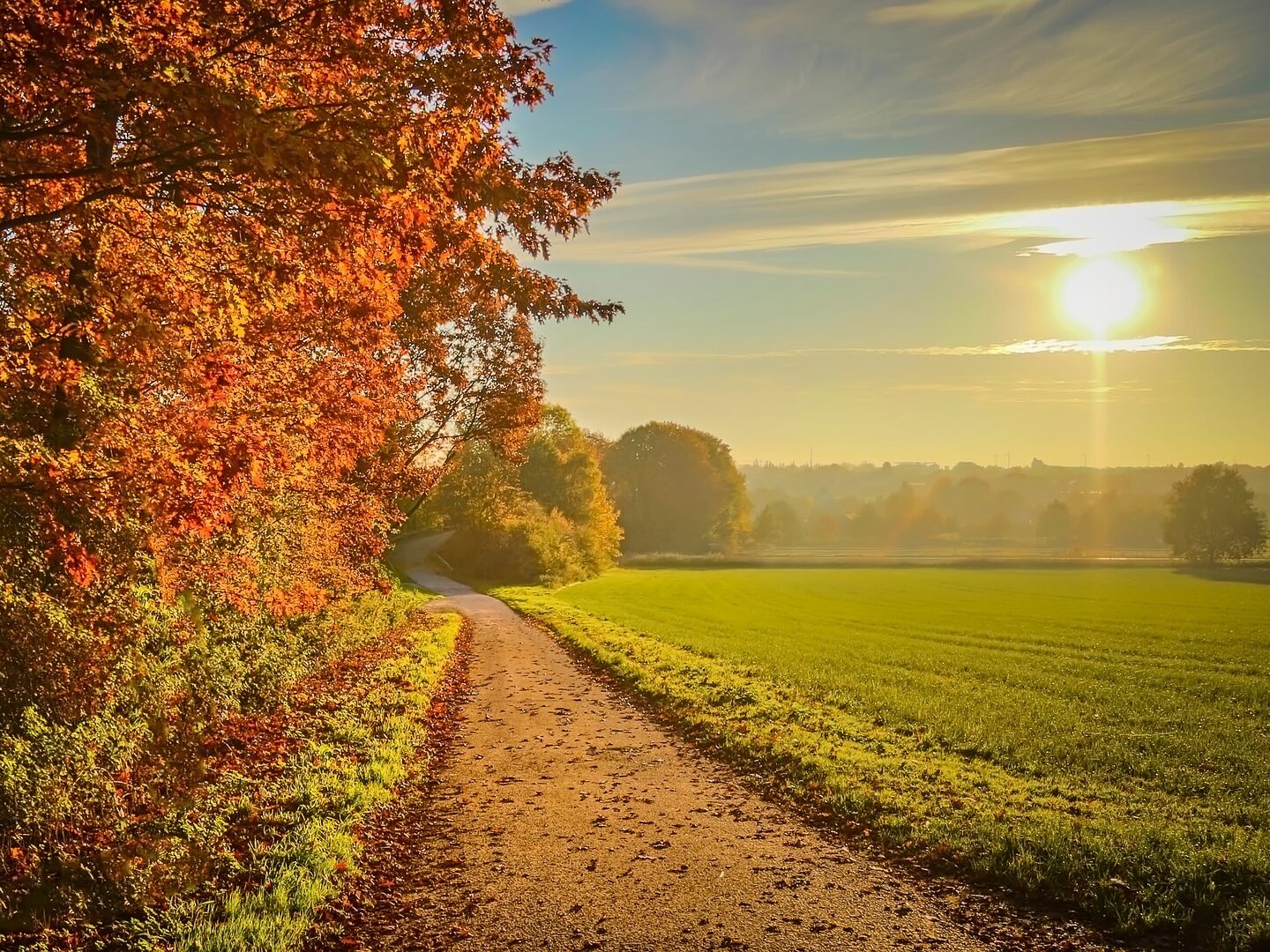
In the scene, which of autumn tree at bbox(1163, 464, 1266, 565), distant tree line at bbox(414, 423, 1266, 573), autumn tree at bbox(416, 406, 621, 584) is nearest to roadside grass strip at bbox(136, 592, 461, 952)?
distant tree line at bbox(414, 423, 1266, 573)

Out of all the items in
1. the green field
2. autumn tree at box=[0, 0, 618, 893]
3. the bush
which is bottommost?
the green field

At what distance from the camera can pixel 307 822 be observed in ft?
27.9

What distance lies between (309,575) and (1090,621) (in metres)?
37.8

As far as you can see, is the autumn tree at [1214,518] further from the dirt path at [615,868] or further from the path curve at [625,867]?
the dirt path at [615,868]

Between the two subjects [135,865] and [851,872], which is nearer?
[135,865]

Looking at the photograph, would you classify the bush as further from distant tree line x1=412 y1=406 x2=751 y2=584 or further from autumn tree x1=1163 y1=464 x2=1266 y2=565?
autumn tree x1=1163 y1=464 x2=1266 y2=565

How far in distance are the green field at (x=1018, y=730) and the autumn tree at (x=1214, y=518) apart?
6502 centimetres

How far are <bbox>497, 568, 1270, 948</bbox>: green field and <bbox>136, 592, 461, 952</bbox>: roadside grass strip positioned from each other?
4994 millimetres

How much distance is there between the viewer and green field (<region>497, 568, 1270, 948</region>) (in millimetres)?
7824

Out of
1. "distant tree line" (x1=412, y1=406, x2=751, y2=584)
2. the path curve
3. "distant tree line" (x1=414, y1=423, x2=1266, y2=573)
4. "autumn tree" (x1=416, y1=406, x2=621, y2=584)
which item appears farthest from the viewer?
"distant tree line" (x1=414, y1=423, x2=1266, y2=573)

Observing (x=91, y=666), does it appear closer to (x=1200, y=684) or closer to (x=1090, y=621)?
(x=1200, y=684)

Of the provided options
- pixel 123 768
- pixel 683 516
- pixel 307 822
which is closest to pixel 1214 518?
pixel 683 516

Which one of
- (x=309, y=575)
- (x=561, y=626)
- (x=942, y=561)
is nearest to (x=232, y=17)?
(x=309, y=575)

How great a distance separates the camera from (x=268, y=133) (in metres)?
5.31
